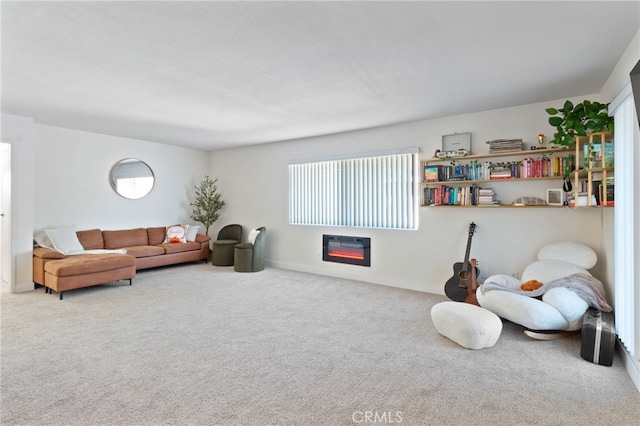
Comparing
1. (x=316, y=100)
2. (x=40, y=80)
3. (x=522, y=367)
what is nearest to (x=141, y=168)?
(x=40, y=80)

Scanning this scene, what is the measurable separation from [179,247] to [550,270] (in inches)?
240

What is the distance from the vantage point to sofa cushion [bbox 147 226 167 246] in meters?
6.76

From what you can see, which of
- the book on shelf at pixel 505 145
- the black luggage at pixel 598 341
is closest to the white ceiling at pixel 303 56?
the book on shelf at pixel 505 145

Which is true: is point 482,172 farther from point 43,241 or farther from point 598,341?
point 43,241

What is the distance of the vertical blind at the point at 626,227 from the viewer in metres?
2.42

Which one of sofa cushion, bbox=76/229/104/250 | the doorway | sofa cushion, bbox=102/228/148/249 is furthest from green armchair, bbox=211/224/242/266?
the doorway

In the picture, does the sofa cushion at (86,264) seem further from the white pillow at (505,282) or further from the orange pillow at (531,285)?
the orange pillow at (531,285)

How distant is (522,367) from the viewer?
8.60ft

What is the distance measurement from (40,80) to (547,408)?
5.22 metres

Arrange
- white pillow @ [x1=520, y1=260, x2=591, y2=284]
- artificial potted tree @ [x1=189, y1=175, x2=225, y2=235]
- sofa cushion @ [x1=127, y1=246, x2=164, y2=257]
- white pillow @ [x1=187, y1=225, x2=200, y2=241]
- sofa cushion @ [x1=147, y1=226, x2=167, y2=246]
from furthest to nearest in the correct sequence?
artificial potted tree @ [x1=189, y1=175, x2=225, y2=235]
white pillow @ [x1=187, y1=225, x2=200, y2=241]
sofa cushion @ [x1=147, y1=226, x2=167, y2=246]
sofa cushion @ [x1=127, y1=246, x2=164, y2=257]
white pillow @ [x1=520, y1=260, x2=591, y2=284]

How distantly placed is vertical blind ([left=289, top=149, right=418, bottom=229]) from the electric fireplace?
262 mm

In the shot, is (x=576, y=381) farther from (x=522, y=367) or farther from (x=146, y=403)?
(x=146, y=403)

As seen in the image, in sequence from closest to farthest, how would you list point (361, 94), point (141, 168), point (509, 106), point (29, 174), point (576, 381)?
point (576, 381), point (361, 94), point (509, 106), point (29, 174), point (141, 168)

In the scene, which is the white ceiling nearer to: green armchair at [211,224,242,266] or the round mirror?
the round mirror
